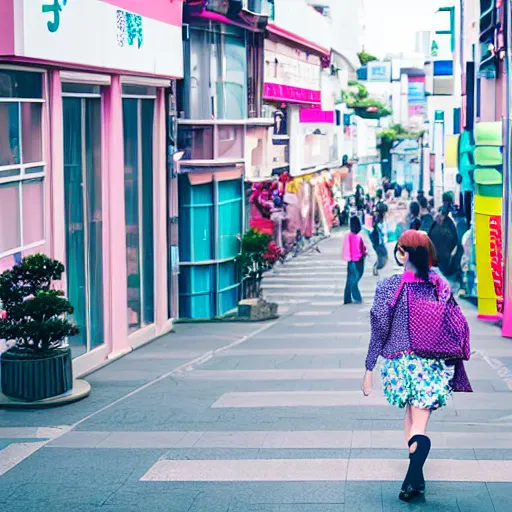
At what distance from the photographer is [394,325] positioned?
26.3 feet

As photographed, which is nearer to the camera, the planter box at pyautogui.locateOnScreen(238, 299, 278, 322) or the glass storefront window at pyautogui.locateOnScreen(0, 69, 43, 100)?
the glass storefront window at pyautogui.locateOnScreen(0, 69, 43, 100)

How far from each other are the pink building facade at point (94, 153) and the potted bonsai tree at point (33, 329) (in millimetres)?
1054

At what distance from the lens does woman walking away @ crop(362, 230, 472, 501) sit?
7.91m

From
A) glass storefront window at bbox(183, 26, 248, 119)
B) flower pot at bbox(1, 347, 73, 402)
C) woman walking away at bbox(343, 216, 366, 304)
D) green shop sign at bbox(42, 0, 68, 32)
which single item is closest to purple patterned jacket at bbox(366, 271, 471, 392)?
flower pot at bbox(1, 347, 73, 402)

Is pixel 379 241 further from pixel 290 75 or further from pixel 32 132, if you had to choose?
pixel 32 132

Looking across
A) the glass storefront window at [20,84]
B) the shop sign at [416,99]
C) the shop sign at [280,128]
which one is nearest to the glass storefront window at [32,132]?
the glass storefront window at [20,84]

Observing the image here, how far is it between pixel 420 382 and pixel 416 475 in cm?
63

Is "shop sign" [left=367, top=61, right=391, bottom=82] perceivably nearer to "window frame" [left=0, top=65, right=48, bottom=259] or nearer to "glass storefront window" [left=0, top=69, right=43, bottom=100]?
"window frame" [left=0, top=65, right=48, bottom=259]

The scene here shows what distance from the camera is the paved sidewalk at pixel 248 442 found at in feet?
26.4

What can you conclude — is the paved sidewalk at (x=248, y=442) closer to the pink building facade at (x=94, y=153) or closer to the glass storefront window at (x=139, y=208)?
the pink building facade at (x=94, y=153)

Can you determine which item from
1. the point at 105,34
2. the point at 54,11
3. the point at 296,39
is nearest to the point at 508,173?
the point at 105,34

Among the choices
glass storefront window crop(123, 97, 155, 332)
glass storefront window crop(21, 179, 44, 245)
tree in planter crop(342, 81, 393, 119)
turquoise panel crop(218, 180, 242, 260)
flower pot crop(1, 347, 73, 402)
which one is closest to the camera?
flower pot crop(1, 347, 73, 402)

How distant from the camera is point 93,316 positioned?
16078mm

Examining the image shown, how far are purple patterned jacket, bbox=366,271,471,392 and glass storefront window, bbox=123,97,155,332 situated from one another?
10.2 m
